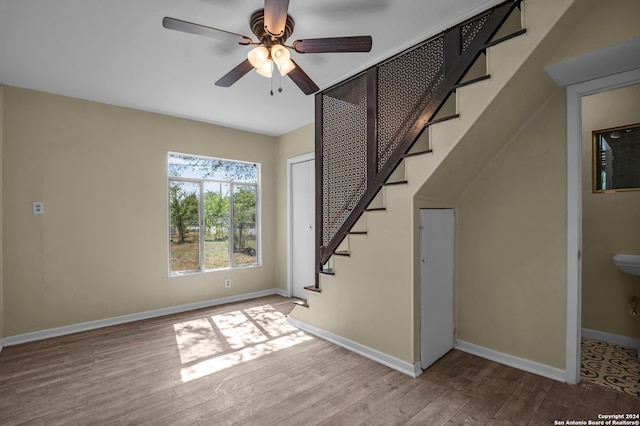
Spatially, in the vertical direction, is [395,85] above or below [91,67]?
below

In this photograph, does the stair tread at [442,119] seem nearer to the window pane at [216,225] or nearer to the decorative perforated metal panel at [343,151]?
the decorative perforated metal panel at [343,151]

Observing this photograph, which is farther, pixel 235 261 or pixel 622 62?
pixel 235 261

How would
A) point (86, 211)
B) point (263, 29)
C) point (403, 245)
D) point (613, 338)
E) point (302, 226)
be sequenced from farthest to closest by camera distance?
point (302, 226), point (86, 211), point (613, 338), point (403, 245), point (263, 29)

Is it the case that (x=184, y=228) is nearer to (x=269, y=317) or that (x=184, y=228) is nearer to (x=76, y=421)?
(x=269, y=317)

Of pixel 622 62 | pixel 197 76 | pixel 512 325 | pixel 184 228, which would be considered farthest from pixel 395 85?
pixel 184 228

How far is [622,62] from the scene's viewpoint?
6.69 feet

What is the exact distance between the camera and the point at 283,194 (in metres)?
5.11

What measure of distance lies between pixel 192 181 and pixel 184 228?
0.69 m

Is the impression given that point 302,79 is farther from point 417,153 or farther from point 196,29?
point 417,153

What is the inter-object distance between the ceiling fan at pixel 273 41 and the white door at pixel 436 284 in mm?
1397

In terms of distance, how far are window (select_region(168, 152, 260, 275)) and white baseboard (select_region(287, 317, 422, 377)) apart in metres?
1.77

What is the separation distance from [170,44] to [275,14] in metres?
1.29

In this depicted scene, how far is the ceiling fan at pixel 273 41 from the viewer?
173 centimetres

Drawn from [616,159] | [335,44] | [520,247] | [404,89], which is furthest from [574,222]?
[335,44]
